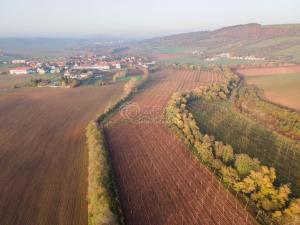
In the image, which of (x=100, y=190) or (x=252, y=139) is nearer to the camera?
(x=100, y=190)

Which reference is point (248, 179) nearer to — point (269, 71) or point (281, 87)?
point (281, 87)

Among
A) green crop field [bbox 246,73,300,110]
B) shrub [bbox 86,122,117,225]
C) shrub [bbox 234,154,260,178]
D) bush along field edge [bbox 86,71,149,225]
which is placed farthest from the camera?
green crop field [bbox 246,73,300,110]

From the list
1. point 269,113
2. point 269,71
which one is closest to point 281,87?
point 269,113

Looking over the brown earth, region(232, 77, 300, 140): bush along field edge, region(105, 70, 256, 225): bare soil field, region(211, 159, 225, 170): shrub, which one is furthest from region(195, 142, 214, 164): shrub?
the brown earth

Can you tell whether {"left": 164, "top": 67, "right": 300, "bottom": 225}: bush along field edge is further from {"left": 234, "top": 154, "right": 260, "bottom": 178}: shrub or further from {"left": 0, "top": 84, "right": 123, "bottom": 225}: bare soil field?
{"left": 0, "top": 84, "right": 123, "bottom": 225}: bare soil field

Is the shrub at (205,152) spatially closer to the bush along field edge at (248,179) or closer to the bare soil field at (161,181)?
the bush along field edge at (248,179)

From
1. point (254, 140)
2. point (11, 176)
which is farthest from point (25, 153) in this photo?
point (254, 140)

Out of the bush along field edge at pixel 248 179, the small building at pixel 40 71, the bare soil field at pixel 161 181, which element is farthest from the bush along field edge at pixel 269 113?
the small building at pixel 40 71
